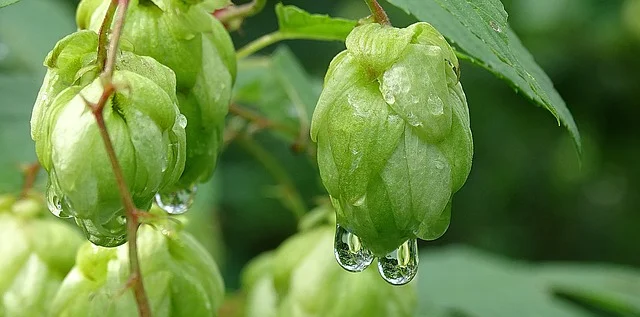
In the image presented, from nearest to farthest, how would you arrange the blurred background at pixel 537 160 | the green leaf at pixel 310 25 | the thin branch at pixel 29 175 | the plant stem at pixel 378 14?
the plant stem at pixel 378 14 < the green leaf at pixel 310 25 < the thin branch at pixel 29 175 < the blurred background at pixel 537 160

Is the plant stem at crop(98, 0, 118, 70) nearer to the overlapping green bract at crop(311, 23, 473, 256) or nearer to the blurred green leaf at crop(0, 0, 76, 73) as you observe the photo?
the overlapping green bract at crop(311, 23, 473, 256)

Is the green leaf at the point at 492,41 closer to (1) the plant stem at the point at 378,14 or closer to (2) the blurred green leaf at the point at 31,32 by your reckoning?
(1) the plant stem at the point at 378,14

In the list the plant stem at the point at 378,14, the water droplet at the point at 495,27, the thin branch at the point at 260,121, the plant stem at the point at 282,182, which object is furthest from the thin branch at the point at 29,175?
the water droplet at the point at 495,27

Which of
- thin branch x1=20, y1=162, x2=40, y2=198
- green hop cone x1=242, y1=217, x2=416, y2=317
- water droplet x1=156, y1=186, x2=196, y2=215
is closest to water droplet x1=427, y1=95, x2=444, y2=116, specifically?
water droplet x1=156, y1=186, x2=196, y2=215

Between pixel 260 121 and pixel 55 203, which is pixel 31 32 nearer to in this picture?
pixel 260 121

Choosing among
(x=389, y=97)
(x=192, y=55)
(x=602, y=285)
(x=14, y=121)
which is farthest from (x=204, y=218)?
(x=389, y=97)

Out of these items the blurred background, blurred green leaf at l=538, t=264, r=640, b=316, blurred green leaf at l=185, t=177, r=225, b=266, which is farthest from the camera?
the blurred background
